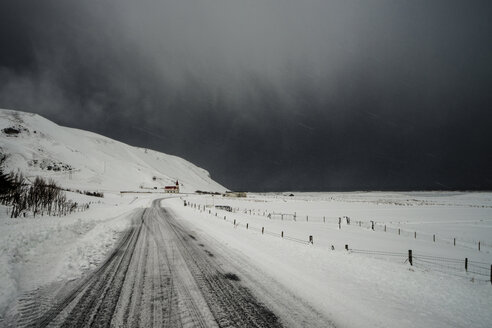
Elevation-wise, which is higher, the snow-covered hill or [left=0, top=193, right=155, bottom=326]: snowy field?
the snow-covered hill

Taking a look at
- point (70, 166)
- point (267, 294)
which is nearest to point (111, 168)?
point (70, 166)

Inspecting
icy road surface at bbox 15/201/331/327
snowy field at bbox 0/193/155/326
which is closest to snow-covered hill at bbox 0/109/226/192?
snowy field at bbox 0/193/155/326

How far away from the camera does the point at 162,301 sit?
19.0 ft

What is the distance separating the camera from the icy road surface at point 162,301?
4871 mm

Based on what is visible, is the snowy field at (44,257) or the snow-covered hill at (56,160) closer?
the snowy field at (44,257)

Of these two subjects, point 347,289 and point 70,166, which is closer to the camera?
point 347,289

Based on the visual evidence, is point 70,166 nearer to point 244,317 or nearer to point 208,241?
point 208,241

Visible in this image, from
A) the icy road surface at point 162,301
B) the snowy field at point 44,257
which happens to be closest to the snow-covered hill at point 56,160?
the snowy field at point 44,257

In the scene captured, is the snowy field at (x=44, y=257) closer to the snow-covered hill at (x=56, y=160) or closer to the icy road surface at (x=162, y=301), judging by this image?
the icy road surface at (x=162, y=301)

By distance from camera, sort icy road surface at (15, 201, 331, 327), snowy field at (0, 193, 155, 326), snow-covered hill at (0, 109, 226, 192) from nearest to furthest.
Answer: icy road surface at (15, 201, 331, 327)
snowy field at (0, 193, 155, 326)
snow-covered hill at (0, 109, 226, 192)

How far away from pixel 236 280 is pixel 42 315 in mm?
4770

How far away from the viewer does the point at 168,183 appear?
16012 centimetres

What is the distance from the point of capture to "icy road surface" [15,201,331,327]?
4871 mm

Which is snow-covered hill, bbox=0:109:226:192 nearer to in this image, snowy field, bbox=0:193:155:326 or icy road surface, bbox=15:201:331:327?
snowy field, bbox=0:193:155:326
